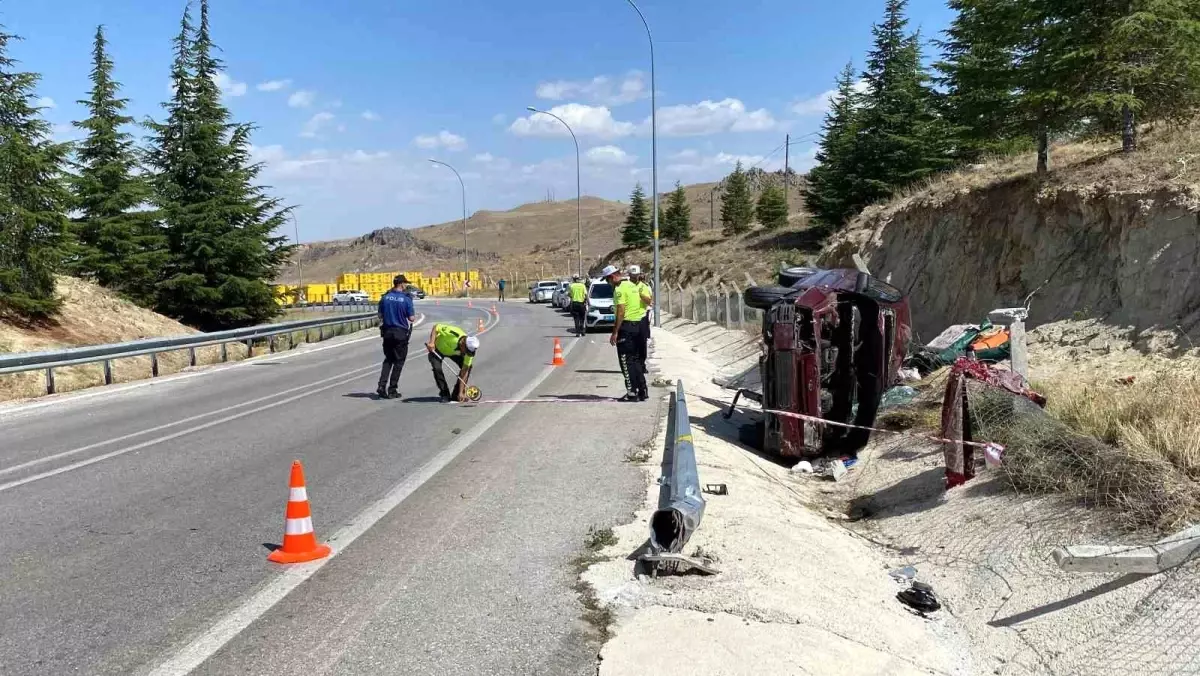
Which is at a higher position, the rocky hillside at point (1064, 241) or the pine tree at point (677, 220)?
the pine tree at point (677, 220)

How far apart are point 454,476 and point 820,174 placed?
35461mm

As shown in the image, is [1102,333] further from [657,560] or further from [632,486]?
[657,560]

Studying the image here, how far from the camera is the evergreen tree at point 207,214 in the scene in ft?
112

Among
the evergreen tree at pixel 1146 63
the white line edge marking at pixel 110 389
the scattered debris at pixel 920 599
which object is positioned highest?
the evergreen tree at pixel 1146 63

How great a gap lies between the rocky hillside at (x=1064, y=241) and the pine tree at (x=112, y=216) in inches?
1094

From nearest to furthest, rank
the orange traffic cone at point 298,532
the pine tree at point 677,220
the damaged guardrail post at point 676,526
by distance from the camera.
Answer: the damaged guardrail post at point 676,526
the orange traffic cone at point 298,532
the pine tree at point 677,220

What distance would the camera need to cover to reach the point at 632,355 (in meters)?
12.0

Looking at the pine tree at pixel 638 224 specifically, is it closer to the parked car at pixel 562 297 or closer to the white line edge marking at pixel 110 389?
the parked car at pixel 562 297

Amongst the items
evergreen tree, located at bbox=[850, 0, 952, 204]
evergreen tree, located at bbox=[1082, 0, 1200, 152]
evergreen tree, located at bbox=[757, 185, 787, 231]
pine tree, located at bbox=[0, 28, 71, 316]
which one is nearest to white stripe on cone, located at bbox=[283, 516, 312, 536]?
evergreen tree, located at bbox=[1082, 0, 1200, 152]

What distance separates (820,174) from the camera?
39.8 m

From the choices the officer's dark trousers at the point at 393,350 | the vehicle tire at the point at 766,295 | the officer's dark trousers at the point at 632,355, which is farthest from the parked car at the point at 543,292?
the vehicle tire at the point at 766,295

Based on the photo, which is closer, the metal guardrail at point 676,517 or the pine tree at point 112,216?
the metal guardrail at point 676,517

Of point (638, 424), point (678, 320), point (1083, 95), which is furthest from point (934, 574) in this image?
point (678, 320)

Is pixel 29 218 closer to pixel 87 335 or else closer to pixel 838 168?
pixel 87 335
